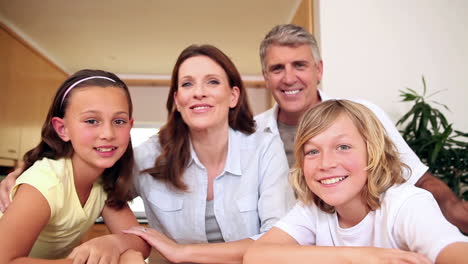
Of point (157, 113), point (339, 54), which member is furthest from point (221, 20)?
point (157, 113)

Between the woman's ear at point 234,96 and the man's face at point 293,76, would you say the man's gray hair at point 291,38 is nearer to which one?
the man's face at point 293,76

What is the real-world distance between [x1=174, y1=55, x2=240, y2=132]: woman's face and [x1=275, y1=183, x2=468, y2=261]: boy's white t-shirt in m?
0.48

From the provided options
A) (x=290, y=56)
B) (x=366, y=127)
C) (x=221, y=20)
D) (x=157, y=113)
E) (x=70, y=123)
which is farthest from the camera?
(x=157, y=113)

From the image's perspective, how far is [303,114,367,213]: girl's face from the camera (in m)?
1.12

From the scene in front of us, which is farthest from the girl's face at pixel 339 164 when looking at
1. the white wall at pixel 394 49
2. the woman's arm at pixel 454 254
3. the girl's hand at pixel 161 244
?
the white wall at pixel 394 49

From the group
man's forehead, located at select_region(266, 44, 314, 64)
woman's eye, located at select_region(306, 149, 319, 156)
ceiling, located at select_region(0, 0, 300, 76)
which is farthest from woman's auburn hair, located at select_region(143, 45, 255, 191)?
ceiling, located at select_region(0, 0, 300, 76)

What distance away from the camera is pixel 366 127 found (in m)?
1.15

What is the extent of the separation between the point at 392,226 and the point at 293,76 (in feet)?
3.58

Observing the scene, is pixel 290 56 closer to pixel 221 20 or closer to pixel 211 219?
pixel 211 219

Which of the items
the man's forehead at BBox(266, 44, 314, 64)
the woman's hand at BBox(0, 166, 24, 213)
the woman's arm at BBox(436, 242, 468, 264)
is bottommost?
the woman's arm at BBox(436, 242, 468, 264)

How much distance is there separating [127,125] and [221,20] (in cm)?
335

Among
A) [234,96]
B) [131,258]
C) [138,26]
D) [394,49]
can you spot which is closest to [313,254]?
[131,258]

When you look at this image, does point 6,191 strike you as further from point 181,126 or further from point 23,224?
point 181,126

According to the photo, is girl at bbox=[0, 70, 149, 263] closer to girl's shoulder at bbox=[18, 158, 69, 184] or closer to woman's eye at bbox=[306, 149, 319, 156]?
girl's shoulder at bbox=[18, 158, 69, 184]
